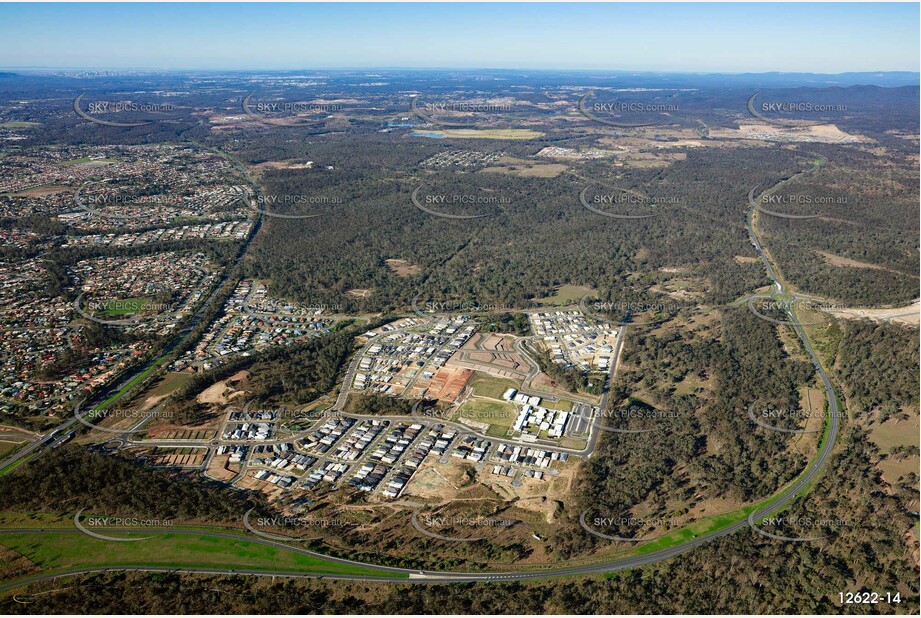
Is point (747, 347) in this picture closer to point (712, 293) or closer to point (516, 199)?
point (712, 293)

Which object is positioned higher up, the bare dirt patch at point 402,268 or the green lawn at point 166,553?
the bare dirt patch at point 402,268

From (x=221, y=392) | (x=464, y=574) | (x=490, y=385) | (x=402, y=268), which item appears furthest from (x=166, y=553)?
(x=402, y=268)

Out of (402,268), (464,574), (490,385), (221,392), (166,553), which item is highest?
(402,268)

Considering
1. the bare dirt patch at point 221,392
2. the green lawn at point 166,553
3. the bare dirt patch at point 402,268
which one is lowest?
the green lawn at point 166,553

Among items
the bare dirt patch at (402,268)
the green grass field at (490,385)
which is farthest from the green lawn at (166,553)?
the bare dirt patch at (402,268)

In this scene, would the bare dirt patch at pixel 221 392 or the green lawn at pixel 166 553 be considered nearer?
the green lawn at pixel 166 553

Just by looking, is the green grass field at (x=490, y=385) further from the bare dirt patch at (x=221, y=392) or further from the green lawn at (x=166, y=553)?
the bare dirt patch at (x=221, y=392)

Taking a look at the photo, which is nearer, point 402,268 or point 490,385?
point 490,385

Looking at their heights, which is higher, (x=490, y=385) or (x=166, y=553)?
(x=490, y=385)

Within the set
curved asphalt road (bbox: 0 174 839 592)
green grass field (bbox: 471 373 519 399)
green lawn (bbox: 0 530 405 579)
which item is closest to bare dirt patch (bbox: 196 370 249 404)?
curved asphalt road (bbox: 0 174 839 592)

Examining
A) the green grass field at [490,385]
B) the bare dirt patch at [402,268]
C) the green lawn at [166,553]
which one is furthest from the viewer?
the bare dirt patch at [402,268]

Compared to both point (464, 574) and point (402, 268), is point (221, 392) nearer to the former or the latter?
point (464, 574)
